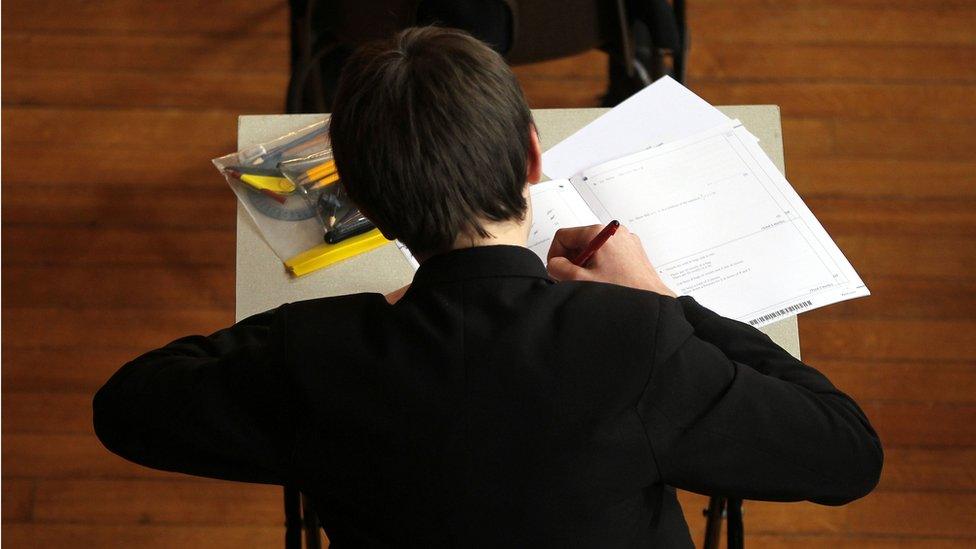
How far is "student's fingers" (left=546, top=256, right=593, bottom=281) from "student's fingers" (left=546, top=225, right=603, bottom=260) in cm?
4

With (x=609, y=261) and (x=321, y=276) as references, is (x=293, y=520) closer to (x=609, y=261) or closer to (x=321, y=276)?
(x=321, y=276)

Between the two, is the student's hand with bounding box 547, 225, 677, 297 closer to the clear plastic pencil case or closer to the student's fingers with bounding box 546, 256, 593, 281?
the student's fingers with bounding box 546, 256, 593, 281

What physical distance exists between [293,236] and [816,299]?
0.67 meters

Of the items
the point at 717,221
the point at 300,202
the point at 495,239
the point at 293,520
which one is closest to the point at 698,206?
the point at 717,221

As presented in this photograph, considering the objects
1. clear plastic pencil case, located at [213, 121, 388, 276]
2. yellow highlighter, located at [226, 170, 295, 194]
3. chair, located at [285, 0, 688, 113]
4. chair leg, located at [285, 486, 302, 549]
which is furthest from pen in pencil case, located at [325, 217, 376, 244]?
chair, located at [285, 0, 688, 113]

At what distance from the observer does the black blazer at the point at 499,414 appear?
0.85m

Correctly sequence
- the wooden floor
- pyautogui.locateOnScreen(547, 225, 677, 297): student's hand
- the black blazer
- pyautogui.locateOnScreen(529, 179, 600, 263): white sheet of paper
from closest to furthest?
1. the black blazer
2. pyautogui.locateOnScreen(547, 225, 677, 297): student's hand
3. pyautogui.locateOnScreen(529, 179, 600, 263): white sheet of paper
4. the wooden floor

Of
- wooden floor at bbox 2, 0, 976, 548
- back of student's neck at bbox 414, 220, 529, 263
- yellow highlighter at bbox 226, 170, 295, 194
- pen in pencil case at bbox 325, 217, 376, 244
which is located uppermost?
back of student's neck at bbox 414, 220, 529, 263

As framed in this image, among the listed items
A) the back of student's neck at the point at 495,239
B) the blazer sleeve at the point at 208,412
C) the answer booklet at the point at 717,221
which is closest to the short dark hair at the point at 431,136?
the back of student's neck at the point at 495,239

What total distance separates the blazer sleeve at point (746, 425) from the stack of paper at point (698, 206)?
0.19m

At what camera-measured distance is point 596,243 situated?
1.16 m

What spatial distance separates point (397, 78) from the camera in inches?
35.9

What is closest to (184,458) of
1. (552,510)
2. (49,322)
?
(552,510)

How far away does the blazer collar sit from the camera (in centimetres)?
91
